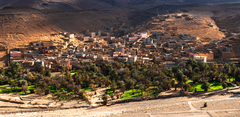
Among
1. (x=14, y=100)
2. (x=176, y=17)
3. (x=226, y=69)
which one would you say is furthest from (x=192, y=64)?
(x=176, y=17)

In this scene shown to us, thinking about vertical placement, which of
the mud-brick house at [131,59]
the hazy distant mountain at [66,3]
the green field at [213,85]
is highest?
the hazy distant mountain at [66,3]

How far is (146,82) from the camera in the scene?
25031 millimetres

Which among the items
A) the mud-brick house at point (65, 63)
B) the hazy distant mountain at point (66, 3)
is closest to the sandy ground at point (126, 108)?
the mud-brick house at point (65, 63)

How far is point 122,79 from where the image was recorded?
27.2 m

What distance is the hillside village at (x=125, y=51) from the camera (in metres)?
31.6

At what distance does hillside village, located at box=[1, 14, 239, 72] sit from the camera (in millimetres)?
31609

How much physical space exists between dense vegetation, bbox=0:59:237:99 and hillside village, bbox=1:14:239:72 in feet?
A: 6.72

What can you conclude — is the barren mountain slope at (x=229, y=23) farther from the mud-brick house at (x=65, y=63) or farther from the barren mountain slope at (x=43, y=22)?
the mud-brick house at (x=65, y=63)

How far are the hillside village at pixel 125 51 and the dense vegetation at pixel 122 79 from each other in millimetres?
2048

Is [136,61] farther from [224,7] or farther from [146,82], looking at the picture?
[224,7]

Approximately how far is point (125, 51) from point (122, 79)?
10.1 meters

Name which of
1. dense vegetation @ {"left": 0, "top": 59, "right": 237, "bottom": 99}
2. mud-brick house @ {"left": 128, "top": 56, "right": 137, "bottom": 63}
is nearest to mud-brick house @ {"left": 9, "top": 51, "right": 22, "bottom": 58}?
dense vegetation @ {"left": 0, "top": 59, "right": 237, "bottom": 99}

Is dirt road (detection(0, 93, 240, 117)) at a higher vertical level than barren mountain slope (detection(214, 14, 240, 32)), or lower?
lower

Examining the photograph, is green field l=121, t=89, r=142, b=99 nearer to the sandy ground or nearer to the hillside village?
the sandy ground
